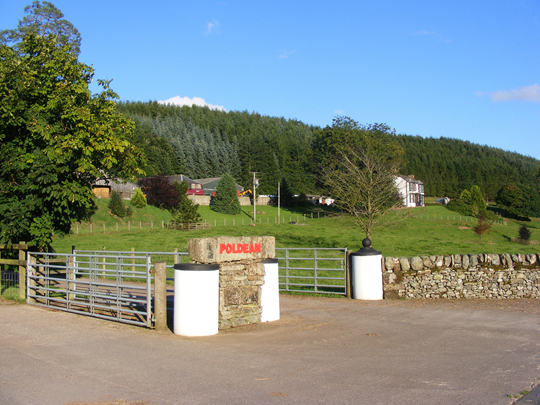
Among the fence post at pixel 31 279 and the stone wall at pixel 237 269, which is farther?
the fence post at pixel 31 279

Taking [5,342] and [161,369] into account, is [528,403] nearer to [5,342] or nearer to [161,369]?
[161,369]

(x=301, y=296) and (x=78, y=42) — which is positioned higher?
(x=78, y=42)

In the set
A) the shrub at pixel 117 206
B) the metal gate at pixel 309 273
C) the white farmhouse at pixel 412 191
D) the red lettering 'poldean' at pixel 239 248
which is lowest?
the metal gate at pixel 309 273

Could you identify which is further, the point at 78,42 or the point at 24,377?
the point at 78,42

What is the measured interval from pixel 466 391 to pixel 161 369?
4017 millimetres

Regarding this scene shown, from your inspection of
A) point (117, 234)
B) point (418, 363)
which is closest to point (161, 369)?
point (418, 363)

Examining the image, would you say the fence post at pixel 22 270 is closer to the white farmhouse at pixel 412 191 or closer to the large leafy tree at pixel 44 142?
the large leafy tree at pixel 44 142

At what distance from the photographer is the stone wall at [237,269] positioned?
988 centimetres

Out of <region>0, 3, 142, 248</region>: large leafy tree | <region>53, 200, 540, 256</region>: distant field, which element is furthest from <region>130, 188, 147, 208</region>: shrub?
<region>0, 3, 142, 248</region>: large leafy tree

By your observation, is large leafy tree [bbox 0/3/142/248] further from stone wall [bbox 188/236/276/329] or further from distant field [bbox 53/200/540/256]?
distant field [bbox 53/200/540/256]

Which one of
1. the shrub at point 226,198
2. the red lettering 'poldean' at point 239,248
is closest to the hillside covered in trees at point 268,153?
the shrub at point 226,198

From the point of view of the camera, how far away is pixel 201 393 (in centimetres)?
587

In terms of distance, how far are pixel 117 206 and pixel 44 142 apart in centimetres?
4913

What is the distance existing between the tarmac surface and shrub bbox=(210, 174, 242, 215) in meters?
70.6
